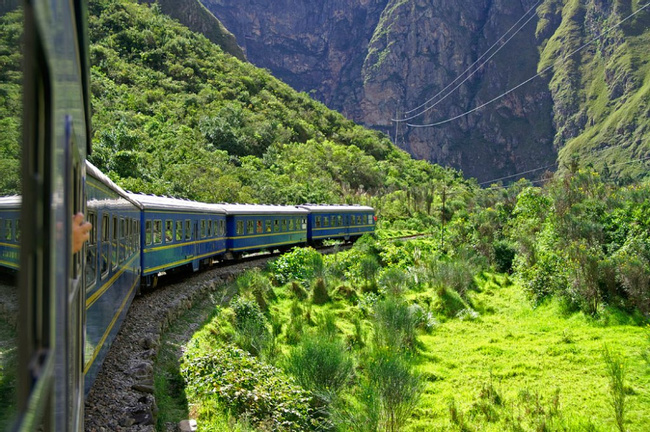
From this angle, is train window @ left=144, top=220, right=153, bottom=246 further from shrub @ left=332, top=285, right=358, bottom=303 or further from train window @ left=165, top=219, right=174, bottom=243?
shrub @ left=332, top=285, right=358, bottom=303

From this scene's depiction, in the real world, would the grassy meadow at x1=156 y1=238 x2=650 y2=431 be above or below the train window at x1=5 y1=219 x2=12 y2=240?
below

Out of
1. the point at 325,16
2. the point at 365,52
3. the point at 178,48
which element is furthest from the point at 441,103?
the point at 178,48

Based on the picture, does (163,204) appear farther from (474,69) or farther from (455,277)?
(474,69)

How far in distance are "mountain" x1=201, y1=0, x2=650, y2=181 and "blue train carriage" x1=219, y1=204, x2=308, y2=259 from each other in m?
64.9

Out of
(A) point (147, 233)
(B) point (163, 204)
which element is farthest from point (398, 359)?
(B) point (163, 204)

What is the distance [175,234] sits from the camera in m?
11.7

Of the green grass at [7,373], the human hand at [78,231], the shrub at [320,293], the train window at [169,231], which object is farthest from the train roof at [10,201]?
the shrub at [320,293]

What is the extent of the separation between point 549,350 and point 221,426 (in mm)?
7313

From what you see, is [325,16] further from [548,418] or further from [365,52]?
[548,418]

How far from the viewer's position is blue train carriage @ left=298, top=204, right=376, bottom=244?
2245 cm

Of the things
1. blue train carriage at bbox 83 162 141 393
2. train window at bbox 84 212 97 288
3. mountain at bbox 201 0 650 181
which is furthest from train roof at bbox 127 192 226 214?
mountain at bbox 201 0 650 181

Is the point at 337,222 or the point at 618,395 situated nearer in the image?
the point at 618,395

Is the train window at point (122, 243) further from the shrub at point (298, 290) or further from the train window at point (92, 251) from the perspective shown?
the shrub at point (298, 290)

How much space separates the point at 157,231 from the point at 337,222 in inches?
576
